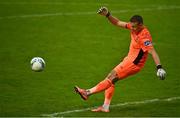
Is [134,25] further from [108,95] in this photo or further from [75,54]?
[75,54]

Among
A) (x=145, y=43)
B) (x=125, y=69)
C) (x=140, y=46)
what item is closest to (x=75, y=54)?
(x=125, y=69)

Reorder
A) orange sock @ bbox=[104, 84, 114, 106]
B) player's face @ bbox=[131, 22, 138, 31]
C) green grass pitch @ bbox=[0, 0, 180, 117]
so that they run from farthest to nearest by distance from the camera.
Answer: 1. green grass pitch @ bbox=[0, 0, 180, 117]
2. orange sock @ bbox=[104, 84, 114, 106]
3. player's face @ bbox=[131, 22, 138, 31]

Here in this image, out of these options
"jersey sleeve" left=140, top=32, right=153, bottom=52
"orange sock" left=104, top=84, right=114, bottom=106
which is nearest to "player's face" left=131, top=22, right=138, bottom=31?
"jersey sleeve" left=140, top=32, right=153, bottom=52

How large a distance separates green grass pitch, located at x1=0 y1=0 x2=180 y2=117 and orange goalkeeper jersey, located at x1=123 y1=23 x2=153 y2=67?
3.94 feet

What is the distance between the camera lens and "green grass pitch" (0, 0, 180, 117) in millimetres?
15375

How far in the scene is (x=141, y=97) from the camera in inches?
635

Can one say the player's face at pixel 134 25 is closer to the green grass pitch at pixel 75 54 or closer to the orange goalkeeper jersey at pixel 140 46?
the orange goalkeeper jersey at pixel 140 46

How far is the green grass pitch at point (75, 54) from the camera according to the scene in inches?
605

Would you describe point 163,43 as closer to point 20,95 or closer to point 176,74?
point 176,74

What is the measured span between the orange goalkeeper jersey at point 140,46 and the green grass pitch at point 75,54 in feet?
3.94

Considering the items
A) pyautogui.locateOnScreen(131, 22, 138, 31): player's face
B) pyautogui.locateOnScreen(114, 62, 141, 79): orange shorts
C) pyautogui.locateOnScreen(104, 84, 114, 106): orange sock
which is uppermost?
pyautogui.locateOnScreen(131, 22, 138, 31): player's face

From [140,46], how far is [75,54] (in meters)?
7.38

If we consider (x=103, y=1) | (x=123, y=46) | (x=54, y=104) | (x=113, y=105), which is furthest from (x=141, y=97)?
(x=103, y=1)

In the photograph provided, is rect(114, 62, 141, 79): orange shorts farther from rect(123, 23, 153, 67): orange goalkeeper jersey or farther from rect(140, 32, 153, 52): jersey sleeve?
rect(140, 32, 153, 52): jersey sleeve
